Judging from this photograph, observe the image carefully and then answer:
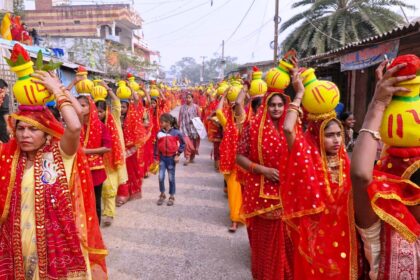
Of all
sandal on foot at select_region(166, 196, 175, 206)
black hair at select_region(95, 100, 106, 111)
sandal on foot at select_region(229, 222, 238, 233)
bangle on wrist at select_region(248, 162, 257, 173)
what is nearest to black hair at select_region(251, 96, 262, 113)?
bangle on wrist at select_region(248, 162, 257, 173)

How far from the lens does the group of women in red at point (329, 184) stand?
1342 mm

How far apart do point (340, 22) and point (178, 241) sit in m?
13.7

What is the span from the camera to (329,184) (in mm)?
2412

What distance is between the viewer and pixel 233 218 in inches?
201

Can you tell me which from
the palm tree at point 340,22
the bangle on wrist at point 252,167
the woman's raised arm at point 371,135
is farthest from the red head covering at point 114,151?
the palm tree at point 340,22

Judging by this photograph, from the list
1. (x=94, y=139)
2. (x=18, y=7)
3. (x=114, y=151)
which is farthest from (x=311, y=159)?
(x=18, y=7)

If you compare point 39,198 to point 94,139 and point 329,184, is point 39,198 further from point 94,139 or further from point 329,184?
point 94,139

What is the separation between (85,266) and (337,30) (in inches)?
611

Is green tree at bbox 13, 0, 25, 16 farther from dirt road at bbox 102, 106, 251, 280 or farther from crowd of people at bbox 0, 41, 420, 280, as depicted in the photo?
crowd of people at bbox 0, 41, 420, 280

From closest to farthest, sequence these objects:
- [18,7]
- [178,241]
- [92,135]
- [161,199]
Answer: [92,135]
[178,241]
[161,199]
[18,7]

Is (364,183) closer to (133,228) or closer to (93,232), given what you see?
(93,232)

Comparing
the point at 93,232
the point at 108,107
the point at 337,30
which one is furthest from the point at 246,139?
the point at 337,30

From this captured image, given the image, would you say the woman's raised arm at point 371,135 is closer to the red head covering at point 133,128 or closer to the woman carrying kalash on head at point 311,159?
the woman carrying kalash on head at point 311,159

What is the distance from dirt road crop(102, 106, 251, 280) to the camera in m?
3.91
